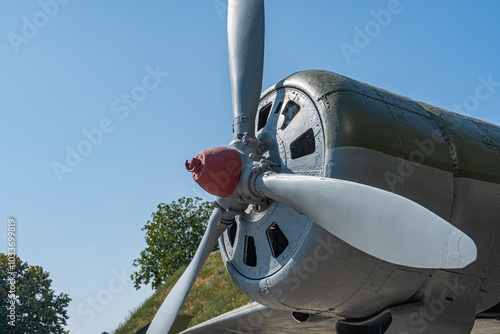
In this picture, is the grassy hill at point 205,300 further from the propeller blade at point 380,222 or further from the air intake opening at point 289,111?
the propeller blade at point 380,222

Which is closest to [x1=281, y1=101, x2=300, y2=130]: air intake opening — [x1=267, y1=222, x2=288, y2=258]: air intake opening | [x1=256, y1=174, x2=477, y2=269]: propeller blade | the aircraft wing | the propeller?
the propeller

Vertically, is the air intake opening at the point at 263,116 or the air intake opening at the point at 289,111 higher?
→ the air intake opening at the point at 263,116

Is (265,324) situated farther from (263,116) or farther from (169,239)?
(169,239)

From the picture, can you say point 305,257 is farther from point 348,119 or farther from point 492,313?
point 492,313

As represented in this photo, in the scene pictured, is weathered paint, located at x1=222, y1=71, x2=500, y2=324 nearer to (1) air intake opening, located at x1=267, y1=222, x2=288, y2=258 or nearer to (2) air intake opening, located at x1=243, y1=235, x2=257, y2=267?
(2) air intake opening, located at x1=243, y1=235, x2=257, y2=267

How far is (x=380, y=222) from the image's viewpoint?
14.9ft

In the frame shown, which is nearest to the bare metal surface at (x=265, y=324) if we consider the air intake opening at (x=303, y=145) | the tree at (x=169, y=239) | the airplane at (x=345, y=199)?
the airplane at (x=345, y=199)

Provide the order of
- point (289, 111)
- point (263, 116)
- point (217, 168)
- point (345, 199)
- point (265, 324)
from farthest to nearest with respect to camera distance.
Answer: point (265, 324), point (263, 116), point (289, 111), point (217, 168), point (345, 199)

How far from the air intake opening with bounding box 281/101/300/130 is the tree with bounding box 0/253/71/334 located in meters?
16.8

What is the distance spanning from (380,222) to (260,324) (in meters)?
3.70

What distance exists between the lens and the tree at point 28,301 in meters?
19.6

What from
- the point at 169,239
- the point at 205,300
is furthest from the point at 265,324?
the point at 169,239

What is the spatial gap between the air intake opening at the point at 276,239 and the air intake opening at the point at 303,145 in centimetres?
82

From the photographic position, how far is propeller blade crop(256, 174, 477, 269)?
4.17m
